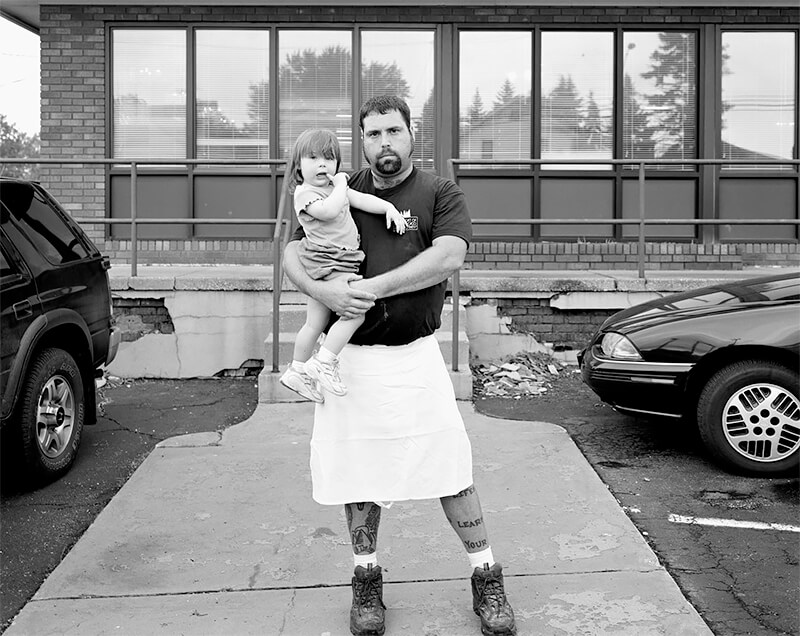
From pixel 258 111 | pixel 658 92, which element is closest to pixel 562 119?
pixel 658 92

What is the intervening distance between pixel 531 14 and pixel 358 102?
2.21 m

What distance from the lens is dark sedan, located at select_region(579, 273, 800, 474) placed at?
214 inches

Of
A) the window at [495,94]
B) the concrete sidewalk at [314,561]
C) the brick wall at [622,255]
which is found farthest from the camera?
the window at [495,94]

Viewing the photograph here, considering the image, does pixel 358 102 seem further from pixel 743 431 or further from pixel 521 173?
pixel 743 431

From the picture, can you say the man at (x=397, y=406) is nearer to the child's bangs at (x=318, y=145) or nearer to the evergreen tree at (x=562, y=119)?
the child's bangs at (x=318, y=145)

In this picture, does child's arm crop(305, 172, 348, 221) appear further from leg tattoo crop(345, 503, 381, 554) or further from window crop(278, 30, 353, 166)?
window crop(278, 30, 353, 166)

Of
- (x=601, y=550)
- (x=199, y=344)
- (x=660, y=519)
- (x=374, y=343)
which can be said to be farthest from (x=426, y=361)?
(x=199, y=344)

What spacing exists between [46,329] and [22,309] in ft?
0.72

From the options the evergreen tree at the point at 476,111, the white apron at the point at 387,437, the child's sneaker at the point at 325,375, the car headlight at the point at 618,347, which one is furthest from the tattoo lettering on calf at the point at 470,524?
the evergreen tree at the point at 476,111

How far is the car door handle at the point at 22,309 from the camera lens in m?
5.15

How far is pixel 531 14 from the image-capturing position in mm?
10977

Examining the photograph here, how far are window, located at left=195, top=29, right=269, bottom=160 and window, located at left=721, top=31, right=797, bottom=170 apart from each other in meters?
5.34

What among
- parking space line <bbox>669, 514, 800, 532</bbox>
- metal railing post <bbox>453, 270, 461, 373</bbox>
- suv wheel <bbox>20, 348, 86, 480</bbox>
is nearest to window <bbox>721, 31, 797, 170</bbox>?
metal railing post <bbox>453, 270, 461, 373</bbox>

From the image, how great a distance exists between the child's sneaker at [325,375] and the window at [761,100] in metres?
8.89
